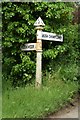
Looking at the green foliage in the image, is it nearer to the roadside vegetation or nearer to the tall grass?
the roadside vegetation

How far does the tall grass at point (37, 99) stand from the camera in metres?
5.52

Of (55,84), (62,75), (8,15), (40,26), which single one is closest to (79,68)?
(62,75)

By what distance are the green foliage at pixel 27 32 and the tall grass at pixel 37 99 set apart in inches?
27.2

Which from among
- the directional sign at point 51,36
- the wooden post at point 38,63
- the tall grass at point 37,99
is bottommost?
the tall grass at point 37,99

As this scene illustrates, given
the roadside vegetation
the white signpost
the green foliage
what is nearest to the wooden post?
the white signpost

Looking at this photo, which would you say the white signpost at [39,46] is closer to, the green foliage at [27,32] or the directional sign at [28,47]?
the directional sign at [28,47]

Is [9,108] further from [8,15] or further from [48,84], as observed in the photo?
[8,15]

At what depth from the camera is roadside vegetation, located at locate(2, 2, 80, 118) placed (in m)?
6.63

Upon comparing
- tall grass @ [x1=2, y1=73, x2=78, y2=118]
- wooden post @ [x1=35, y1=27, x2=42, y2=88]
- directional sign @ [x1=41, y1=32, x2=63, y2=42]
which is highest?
directional sign @ [x1=41, y1=32, x2=63, y2=42]

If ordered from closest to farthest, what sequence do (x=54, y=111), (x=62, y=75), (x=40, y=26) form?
(x=54, y=111), (x=40, y=26), (x=62, y=75)

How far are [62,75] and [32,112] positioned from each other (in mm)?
1896

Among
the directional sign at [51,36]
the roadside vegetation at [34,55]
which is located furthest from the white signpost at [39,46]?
the roadside vegetation at [34,55]

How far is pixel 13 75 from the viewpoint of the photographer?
24.6ft

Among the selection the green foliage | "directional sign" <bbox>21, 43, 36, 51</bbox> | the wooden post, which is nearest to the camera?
the wooden post
